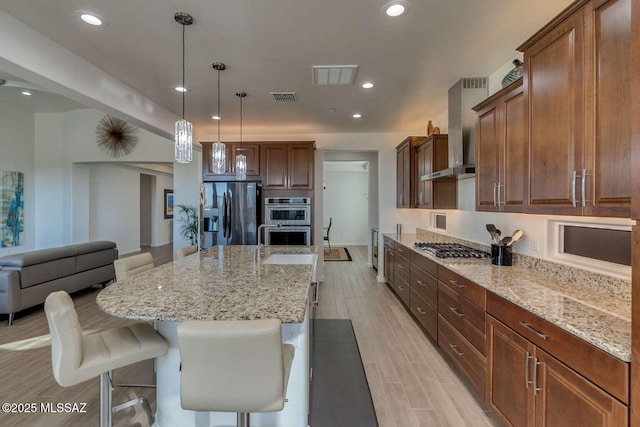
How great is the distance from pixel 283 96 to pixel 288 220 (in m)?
1.99

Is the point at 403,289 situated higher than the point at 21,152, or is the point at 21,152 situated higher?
the point at 21,152

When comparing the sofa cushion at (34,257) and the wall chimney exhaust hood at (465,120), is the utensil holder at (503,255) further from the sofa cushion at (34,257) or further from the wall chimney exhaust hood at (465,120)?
the sofa cushion at (34,257)

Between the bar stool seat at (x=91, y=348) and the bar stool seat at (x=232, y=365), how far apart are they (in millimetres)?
575

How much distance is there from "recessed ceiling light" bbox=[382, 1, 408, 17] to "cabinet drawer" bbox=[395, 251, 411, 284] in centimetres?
275

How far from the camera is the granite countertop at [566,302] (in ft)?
3.84

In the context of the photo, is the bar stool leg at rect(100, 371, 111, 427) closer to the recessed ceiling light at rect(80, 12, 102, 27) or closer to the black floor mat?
the black floor mat

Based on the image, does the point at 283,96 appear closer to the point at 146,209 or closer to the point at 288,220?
the point at 288,220

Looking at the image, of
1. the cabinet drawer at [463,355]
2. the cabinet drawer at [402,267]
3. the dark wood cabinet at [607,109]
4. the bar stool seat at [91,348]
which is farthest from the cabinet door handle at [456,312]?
the bar stool seat at [91,348]

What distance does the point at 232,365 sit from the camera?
1092 mm

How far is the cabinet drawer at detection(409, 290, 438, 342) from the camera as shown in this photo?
291cm

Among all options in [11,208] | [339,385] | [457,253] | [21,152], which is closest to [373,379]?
[339,385]

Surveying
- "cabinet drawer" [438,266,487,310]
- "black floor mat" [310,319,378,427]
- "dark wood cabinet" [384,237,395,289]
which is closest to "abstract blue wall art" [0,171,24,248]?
"black floor mat" [310,319,378,427]

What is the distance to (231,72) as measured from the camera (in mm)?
2951

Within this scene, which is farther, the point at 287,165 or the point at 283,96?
the point at 287,165
